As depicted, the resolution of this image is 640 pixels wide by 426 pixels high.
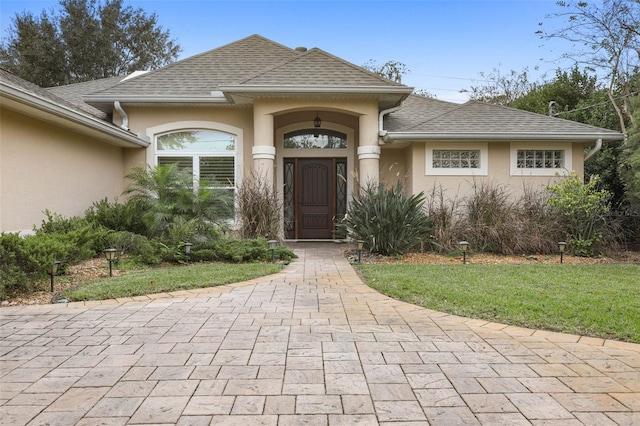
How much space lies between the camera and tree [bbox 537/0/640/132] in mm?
13086

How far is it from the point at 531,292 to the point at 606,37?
13.1m

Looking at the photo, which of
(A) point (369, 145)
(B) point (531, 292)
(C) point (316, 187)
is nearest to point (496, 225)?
(A) point (369, 145)

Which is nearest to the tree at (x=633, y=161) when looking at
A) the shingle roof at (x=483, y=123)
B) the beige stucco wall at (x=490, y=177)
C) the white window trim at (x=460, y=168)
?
the shingle roof at (x=483, y=123)

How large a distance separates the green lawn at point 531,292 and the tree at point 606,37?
346 inches

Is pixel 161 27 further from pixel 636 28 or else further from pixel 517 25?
pixel 636 28

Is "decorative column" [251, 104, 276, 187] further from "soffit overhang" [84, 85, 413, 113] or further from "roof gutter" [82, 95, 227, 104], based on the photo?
"roof gutter" [82, 95, 227, 104]

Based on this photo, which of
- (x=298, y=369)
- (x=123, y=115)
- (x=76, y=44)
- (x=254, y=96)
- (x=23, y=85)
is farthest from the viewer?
(x=76, y=44)

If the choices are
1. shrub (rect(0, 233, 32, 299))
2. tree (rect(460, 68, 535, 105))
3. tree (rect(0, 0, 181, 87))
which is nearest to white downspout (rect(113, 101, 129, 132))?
shrub (rect(0, 233, 32, 299))

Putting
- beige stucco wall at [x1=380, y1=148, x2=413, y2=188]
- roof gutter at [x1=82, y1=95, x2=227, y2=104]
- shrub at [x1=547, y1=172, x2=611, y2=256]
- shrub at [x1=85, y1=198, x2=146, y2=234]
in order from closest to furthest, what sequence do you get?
1. shrub at [x1=85, y1=198, x2=146, y2=234]
2. shrub at [x1=547, y1=172, x2=611, y2=256]
3. roof gutter at [x1=82, y1=95, x2=227, y2=104]
4. beige stucco wall at [x1=380, y1=148, x2=413, y2=188]

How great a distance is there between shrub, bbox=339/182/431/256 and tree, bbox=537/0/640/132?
28.5 feet

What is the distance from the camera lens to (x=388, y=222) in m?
8.15

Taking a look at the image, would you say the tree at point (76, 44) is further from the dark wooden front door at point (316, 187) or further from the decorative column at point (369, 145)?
the decorative column at point (369, 145)

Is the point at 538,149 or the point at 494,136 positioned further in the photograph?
the point at 538,149

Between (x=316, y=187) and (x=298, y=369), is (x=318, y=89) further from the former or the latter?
(x=298, y=369)
